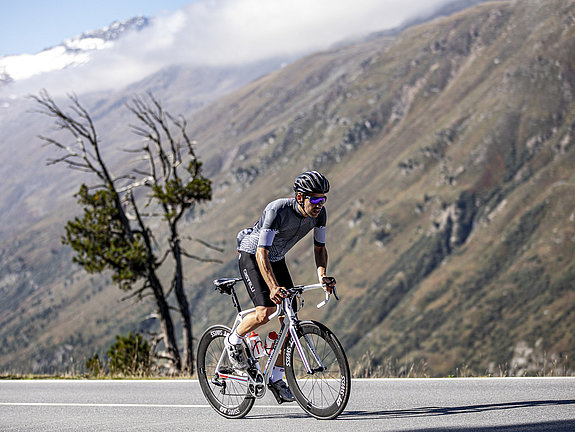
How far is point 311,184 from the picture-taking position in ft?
20.0

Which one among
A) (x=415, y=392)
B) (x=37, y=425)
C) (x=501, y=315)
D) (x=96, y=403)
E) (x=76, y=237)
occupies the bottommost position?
(x=501, y=315)

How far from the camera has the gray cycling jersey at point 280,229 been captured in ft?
20.2

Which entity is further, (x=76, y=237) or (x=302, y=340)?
(x=76, y=237)

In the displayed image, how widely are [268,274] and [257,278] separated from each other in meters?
0.39

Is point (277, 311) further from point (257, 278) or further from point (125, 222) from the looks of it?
point (125, 222)

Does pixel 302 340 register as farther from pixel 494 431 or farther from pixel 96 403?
pixel 96 403

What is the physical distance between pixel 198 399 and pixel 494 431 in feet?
11.9

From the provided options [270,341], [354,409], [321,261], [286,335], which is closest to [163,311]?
[270,341]

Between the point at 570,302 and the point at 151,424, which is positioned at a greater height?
the point at 151,424


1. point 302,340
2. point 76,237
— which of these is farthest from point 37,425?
point 76,237

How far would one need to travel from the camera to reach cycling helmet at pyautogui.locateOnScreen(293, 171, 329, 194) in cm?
609

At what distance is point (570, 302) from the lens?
184 m

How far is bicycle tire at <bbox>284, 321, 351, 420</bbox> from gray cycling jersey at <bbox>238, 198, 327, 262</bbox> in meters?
0.80

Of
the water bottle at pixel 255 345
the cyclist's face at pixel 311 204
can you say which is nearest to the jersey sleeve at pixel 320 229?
the cyclist's face at pixel 311 204
